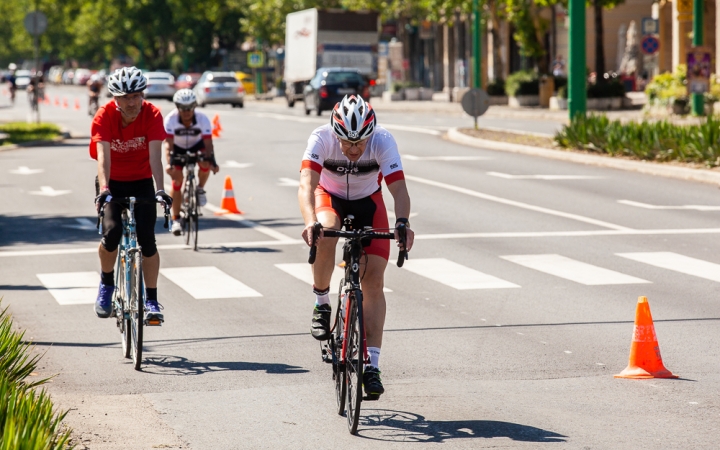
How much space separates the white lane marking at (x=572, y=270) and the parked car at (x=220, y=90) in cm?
4533

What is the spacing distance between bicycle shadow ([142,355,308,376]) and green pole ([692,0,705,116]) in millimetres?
25593

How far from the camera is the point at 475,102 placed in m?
34.3

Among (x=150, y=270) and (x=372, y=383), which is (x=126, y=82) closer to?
(x=150, y=270)

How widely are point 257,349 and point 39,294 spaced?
3397 millimetres

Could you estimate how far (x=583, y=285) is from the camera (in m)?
11.8

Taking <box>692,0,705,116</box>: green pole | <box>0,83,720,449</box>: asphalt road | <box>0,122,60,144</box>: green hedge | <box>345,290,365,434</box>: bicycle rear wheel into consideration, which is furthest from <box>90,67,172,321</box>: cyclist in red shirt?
<box>0,122,60,144</box>: green hedge

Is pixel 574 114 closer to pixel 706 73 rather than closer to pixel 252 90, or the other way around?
pixel 706 73

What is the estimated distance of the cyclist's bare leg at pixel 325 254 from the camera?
7051 mm

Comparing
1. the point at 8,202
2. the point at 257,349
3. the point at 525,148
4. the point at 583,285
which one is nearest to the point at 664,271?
the point at 583,285

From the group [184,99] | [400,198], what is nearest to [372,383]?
[400,198]

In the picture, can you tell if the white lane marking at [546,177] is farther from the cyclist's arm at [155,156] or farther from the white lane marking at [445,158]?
the cyclist's arm at [155,156]

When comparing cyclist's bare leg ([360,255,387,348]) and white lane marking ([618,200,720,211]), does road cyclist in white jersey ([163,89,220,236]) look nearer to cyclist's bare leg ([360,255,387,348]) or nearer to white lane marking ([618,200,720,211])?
white lane marking ([618,200,720,211])

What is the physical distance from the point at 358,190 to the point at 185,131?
8426mm

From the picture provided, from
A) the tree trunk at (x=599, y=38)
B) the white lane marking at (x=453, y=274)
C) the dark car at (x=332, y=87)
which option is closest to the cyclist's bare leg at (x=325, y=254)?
the white lane marking at (x=453, y=274)
